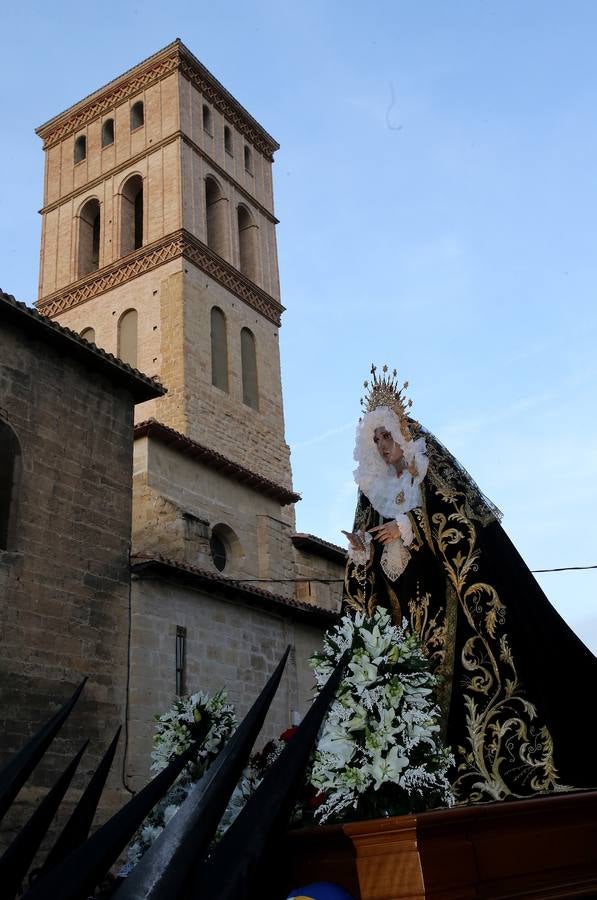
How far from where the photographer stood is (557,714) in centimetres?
466

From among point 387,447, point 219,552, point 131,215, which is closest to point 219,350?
point 131,215

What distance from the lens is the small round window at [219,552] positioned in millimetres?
18078

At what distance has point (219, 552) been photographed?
59.9 feet

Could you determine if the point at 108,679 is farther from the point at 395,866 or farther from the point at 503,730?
the point at 395,866

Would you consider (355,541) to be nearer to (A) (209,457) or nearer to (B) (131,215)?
(A) (209,457)

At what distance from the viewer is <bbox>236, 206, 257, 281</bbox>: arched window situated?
2841cm

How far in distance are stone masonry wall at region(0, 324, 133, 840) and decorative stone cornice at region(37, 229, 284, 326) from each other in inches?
484

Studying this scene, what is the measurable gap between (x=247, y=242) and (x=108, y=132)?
6.46 metres

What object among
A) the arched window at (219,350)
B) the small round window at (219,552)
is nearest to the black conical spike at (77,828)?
the small round window at (219,552)

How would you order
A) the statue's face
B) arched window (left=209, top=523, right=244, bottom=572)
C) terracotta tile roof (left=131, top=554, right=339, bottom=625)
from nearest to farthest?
the statue's face
terracotta tile roof (left=131, top=554, right=339, bottom=625)
arched window (left=209, top=523, right=244, bottom=572)

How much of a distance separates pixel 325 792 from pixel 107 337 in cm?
2193

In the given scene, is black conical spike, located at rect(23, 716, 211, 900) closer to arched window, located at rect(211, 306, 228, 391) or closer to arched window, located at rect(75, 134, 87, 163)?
arched window, located at rect(211, 306, 228, 391)

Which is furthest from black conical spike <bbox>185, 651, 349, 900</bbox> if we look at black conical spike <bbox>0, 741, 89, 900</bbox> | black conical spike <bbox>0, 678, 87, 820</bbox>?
black conical spike <bbox>0, 678, 87, 820</bbox>

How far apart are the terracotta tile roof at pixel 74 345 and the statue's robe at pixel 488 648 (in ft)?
24.7
